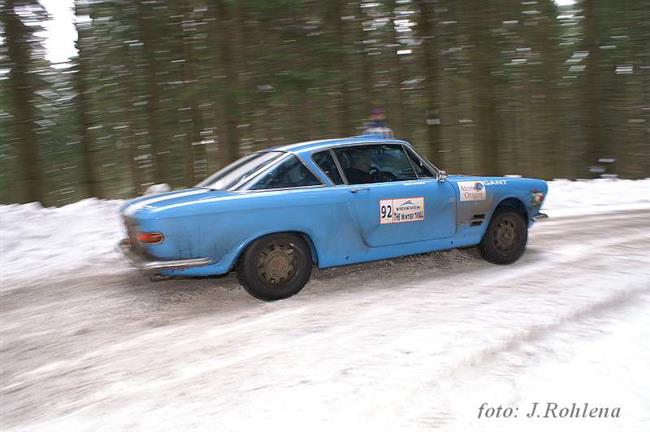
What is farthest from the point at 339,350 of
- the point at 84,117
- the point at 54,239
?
the point at 84,117

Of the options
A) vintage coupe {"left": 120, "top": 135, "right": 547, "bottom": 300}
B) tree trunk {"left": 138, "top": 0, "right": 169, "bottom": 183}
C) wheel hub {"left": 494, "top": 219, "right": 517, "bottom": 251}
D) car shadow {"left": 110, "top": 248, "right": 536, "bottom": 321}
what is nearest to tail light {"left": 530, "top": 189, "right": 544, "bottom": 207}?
vintage coupe {"left": 120, "top": 135, "right": 547, "bottom": 300}

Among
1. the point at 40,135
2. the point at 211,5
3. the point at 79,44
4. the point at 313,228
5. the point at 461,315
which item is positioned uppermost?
the point at 211,5

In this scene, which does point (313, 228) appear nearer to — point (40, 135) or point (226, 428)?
point (226, 428)

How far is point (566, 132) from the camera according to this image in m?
16.9

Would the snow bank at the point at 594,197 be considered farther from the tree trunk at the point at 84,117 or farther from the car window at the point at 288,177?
the tree trunk at the point at 84,117

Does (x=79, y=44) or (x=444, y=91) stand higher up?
(x=79, y=44)

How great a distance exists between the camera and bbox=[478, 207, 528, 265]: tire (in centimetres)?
541

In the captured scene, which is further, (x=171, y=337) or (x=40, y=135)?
(x=40, y=135)

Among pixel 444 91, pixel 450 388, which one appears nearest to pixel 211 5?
pixel 444 91

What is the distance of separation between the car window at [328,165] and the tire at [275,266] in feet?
2.17

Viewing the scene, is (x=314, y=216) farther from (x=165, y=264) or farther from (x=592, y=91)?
(x=592, y=91)

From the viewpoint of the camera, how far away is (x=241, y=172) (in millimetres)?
4734

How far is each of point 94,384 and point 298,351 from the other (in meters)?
1.25

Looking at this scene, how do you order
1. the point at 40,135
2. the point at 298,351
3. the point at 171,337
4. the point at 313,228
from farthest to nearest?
the point at 40,135, the point at 313,228, the point at 171,337, the point at 298,351
